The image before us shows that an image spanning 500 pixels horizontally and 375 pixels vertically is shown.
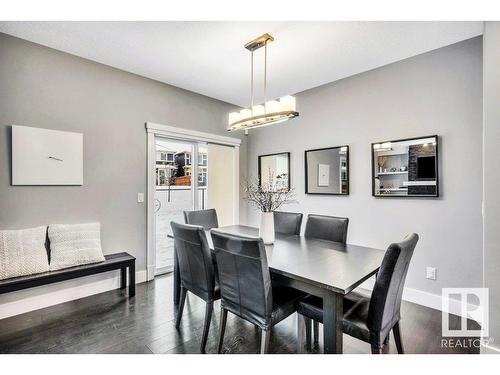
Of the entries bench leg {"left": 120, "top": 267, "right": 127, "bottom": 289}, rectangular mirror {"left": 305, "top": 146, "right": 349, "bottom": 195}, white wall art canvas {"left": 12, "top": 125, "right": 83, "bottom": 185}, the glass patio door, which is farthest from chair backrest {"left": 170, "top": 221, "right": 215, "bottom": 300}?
rectangular mirror {"left": 305, "top": 146, "right": 349, "bottom": 195}

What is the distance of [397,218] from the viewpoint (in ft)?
9.48

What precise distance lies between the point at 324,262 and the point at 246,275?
1.87 feet

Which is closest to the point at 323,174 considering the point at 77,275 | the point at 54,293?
the point at 77,275

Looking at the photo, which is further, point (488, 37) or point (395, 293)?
point (488, 37)

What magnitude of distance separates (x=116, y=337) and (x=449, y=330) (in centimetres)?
283

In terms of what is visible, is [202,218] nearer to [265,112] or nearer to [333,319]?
[265,112]

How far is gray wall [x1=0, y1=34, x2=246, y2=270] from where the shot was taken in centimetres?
251

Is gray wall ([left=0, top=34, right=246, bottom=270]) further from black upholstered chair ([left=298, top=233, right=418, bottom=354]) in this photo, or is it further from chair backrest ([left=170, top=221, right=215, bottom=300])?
black upholstered chair ([left=298, top=233, right=418, bottom=354])

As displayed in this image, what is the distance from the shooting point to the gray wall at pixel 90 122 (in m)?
2.51

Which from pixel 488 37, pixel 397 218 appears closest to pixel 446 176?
pixel 397 218

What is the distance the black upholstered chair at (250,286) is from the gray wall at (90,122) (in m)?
1.97

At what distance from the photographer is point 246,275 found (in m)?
1.66

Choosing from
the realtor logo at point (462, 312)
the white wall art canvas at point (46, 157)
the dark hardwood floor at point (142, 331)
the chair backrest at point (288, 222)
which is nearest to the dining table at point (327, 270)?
the chair backrest at point (288, 222)
